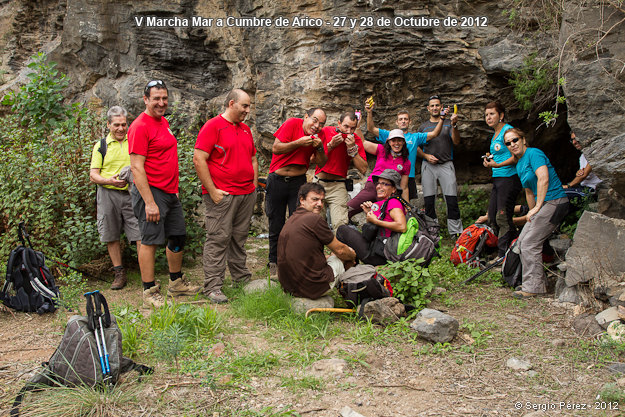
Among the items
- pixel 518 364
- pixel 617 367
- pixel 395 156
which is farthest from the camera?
pixel 395 156

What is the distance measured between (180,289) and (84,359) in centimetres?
208

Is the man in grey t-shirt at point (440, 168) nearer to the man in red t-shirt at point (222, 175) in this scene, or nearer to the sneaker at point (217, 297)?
the man in red t-shirt at point (222, 175)

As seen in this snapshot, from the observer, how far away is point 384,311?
179 inches

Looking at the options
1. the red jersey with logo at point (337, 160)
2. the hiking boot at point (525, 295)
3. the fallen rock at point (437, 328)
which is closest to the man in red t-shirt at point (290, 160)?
the red jersey with logo at point (337, 160)

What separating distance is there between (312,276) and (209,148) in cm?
168

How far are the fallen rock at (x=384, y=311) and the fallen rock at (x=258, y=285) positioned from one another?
1.15m

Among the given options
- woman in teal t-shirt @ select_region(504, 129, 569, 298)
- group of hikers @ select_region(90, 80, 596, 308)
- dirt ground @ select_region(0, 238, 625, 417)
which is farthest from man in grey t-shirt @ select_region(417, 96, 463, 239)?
dirt ground @ select_region(0, 238, 625, 417)

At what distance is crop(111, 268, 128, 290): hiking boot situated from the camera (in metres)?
5.80

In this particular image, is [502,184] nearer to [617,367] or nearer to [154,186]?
[617,367]

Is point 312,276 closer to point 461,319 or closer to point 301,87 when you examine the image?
point 461,319

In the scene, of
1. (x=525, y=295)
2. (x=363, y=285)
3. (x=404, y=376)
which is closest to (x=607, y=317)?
(x=525, y=295)

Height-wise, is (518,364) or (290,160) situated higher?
(290,160)

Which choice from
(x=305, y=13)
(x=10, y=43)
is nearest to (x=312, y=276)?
(x=305, y=13)

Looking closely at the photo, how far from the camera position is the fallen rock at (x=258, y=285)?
528 centimetres
